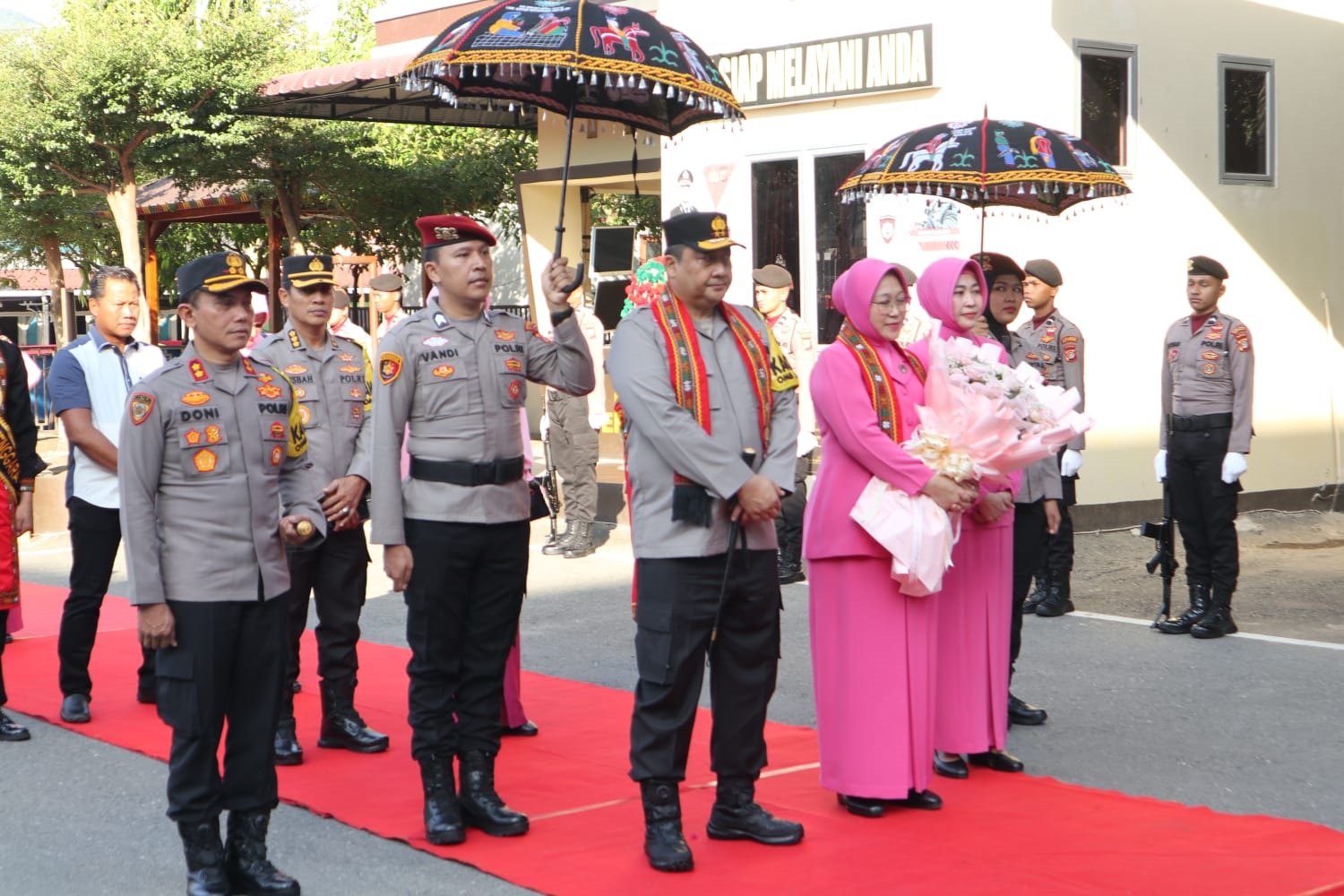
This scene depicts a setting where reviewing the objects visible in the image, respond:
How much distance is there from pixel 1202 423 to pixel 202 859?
20.6 ft

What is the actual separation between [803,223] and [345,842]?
10694mm

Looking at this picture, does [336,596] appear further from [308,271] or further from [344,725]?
[308,271]

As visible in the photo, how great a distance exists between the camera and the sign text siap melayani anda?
45.5ft

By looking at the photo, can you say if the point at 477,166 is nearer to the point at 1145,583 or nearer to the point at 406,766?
the point at 1145,583

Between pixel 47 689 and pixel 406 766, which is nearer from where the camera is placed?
pixel 406 766

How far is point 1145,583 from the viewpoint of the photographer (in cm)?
1093

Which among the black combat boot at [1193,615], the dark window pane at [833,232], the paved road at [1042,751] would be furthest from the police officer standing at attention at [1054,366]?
the dark window pane at [833,232]

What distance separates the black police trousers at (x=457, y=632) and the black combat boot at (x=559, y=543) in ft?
23.5

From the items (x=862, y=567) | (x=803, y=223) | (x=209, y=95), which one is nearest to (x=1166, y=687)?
(x=862, y=567)

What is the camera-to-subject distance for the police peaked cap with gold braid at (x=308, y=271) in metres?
6.71

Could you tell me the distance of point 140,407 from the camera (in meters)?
4.74

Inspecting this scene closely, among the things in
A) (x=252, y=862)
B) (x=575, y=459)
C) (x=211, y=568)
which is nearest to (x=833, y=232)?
(x=575, y=459)

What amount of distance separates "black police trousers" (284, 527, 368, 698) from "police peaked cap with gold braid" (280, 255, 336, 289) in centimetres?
106

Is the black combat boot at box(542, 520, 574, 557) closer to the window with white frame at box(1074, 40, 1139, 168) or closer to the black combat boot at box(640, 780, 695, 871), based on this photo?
the window with white frame at box(1074, 40, 1139, 168)
